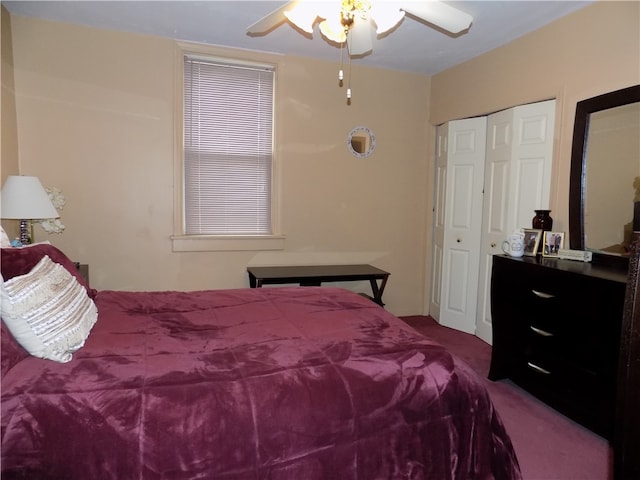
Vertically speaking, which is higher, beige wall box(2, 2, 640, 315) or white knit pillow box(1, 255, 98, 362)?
beige wall box(2, 2, 640, 315)

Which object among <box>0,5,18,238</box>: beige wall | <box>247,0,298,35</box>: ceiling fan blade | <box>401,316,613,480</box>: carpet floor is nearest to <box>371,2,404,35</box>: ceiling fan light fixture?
<box>247,0,298,35</box>: ceiling fan blade

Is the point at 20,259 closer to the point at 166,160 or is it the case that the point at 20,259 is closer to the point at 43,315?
the point at 43,315

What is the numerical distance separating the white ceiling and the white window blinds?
10.8 inches

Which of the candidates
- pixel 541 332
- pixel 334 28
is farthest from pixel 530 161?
pixel 334 28

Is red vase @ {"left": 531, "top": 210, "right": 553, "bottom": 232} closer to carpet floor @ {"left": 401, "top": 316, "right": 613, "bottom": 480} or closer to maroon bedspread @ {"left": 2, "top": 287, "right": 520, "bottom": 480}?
carpet floor @ {"left": 401, "top": 316, "right": 613, "bottom": 480}

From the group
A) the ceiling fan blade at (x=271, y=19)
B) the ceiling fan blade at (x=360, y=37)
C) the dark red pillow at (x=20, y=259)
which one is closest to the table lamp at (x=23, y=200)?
the dark red pillow at (x=20, y=259)

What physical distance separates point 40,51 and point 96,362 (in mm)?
2850

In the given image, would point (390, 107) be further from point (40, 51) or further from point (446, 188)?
point (40, 51)

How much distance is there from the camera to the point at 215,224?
12.2 ft

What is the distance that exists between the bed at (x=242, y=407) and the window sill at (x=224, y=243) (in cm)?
180

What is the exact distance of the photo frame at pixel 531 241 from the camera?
2812 mm

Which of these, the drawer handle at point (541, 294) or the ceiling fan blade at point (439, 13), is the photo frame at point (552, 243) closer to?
the drawer handle at point (541, 294)

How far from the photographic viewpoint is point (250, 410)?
50.1 inches

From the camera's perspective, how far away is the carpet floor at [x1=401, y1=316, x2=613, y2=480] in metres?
1.96
